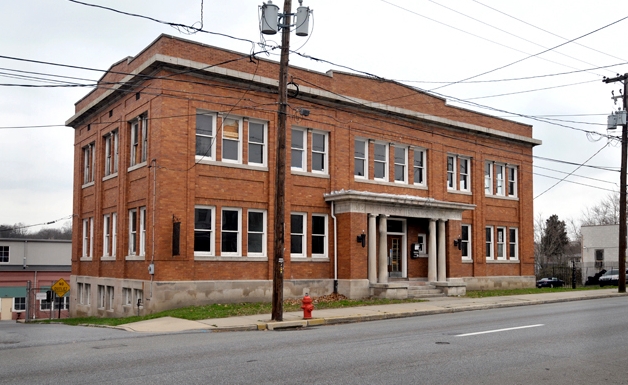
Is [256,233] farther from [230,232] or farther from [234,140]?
[234,140]

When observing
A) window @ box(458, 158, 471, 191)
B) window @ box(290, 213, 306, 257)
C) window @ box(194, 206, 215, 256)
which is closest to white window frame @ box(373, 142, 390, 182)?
window @ box(290, 213, 306, 257)

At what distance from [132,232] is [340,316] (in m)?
10.2

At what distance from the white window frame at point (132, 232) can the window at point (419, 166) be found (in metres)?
13.5

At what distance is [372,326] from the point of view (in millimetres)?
17422

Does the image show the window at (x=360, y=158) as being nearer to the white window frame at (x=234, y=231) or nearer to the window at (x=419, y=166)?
the window at (x=419, y=166)

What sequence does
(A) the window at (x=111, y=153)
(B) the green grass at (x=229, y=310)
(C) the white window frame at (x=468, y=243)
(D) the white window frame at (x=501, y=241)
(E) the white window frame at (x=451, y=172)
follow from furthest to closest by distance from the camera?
(D) the white window frame at (x=501, y=241) < (C) the white window frame at (x=468, y=243) < (E) the white window frame at (x=451, y=172) < (A) the window at (x=111, y=153) < (B) the green grass at (x=229, y=310)

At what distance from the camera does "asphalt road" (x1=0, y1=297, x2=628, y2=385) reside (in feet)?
30.8

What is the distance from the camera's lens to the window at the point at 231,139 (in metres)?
24.7

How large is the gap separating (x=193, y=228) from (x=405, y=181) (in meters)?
11.4

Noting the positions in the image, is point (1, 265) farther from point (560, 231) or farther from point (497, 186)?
point (560, 231)

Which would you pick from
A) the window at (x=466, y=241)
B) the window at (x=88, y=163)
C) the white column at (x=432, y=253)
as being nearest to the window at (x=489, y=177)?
the window at (x=466, y=241)

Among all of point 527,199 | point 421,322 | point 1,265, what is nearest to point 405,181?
point 527,199

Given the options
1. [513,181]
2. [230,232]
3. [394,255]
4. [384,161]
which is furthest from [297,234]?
[513,181]

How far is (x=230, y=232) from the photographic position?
24.7 metres
